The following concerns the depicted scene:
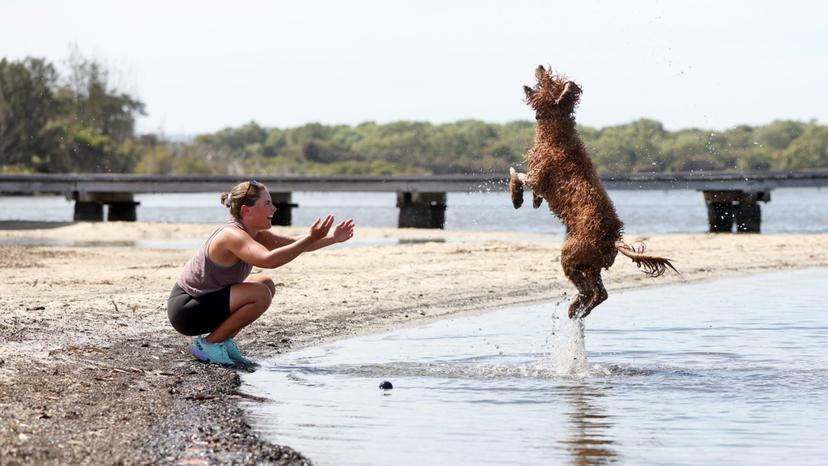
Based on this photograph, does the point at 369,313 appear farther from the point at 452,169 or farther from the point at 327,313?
the point at 452,169

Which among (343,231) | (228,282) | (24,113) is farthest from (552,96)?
(24,113)

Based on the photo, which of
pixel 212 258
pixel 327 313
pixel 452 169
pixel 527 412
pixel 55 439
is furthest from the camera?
pixel 452 169

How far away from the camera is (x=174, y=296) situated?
31.5 ft

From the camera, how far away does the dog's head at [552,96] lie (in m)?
9.80

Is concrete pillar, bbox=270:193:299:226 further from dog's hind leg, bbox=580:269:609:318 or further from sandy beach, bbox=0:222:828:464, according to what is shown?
dog's hind leg, bbox=580:269:609:318

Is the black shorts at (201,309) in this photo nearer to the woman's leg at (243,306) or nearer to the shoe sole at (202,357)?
the woman's leg at (243,306)

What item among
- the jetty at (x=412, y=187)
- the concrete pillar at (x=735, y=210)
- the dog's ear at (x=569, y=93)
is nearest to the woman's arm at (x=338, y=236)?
the dog's ear at (x=569, y=93)

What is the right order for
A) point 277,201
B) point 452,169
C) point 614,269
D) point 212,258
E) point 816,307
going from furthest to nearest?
point 452,169 → point 277,201 → point 614,269 → point 816,307 → point 212,258

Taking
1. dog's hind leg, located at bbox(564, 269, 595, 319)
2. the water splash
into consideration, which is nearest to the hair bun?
dog's hind leg, located at bbox(564, 269, 595, 319)

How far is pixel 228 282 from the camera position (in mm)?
9539

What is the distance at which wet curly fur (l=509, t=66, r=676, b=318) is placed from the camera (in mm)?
9414

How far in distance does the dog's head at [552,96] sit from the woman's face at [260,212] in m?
2.12

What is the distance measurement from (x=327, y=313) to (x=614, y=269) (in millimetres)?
6453

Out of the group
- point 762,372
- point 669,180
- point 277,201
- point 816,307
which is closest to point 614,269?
point 816,307
